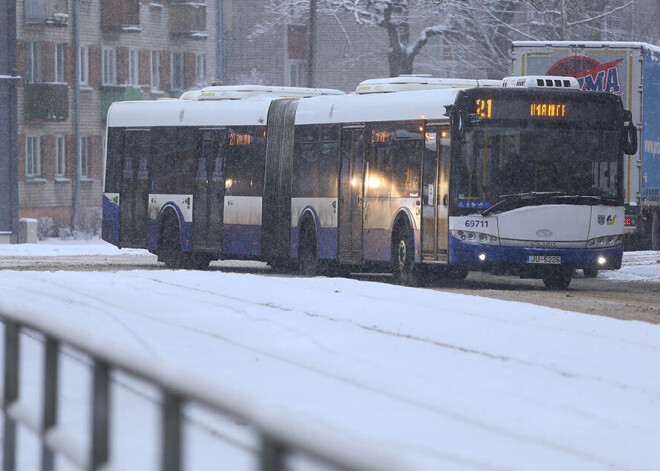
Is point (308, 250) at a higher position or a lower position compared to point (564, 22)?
lower

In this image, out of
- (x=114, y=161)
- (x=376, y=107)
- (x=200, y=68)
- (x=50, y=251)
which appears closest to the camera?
(x=376, y=107)

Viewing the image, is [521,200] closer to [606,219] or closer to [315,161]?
[606,219]

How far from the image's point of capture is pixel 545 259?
21.2m

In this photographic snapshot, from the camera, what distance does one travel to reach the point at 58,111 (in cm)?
5484

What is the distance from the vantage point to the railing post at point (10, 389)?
6148mm

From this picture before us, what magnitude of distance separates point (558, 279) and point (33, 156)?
3591 cm

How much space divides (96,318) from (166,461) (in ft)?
34.1

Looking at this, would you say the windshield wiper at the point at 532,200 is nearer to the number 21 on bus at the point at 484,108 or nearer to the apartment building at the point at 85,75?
the number 21 on bus at the point at 484,108

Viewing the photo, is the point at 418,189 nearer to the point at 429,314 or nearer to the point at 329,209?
the point at 329,209

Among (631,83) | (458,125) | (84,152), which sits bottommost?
(84,152)

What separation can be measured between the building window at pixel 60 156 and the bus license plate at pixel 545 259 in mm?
36730

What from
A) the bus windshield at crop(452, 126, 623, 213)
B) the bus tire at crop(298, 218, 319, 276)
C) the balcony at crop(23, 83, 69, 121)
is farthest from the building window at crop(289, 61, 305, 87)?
the bus windshield at crop(452, 126, 623, 213)

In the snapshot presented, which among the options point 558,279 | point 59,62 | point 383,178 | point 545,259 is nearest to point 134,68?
point 59,62

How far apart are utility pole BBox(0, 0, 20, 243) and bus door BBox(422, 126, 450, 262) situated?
64.7ft
